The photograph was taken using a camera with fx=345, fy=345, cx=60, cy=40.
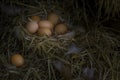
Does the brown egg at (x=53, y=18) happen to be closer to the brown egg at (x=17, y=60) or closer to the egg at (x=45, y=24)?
the egg at (x=45, y=24)

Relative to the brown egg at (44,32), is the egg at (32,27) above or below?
above

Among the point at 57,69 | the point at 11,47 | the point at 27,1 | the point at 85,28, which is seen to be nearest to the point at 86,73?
the point at 57,69

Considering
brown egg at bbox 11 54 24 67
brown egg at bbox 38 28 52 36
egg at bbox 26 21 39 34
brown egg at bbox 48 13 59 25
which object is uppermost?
brown egg at bbox 48 13 59 25

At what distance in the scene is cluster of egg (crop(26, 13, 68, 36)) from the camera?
1.92 meters

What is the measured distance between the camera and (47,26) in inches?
76.0

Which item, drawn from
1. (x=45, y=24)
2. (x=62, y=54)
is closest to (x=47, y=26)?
(x=45, y=24)

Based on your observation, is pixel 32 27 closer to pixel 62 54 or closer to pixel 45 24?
pixel 45 24

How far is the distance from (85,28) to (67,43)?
0.53ft

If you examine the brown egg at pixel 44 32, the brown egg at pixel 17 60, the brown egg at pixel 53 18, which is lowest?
the brown egg at pixel 17 60

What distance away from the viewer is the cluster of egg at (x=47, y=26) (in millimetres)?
1920

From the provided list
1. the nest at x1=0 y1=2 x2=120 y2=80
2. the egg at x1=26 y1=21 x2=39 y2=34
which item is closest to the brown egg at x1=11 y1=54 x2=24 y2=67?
the nest at x1=0 y1=2 x2=120 y2=80

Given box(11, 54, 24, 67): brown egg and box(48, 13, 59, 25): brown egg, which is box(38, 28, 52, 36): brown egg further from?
box(11, 54, 24, 67): brown egg

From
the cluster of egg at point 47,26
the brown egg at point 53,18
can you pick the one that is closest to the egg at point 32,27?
the cluster of egg at point 47,26

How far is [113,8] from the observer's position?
191cm
